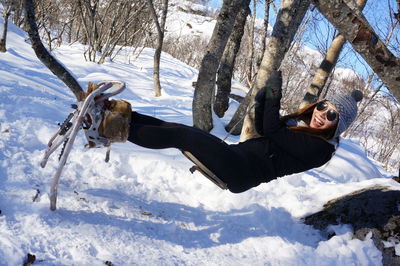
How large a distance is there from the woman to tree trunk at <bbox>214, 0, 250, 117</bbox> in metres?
3.97

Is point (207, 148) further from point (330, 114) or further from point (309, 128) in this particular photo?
point (330, 114)

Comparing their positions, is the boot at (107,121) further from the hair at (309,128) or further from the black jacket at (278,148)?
the hair at (309,128)

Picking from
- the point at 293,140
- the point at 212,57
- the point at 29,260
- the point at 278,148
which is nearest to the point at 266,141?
the point at 278,148

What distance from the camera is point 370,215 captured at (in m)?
2.75

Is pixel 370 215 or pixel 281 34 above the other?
pixel 281 34

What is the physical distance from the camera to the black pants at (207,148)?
7.33ft

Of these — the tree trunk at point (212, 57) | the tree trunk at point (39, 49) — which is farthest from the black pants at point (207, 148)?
the tree trunk at point (212, 57)

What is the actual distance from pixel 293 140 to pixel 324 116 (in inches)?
11.0

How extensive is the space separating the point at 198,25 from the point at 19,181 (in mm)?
24406

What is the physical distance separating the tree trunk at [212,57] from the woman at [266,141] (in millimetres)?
2092

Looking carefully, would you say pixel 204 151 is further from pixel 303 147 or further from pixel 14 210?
pixel 14 210

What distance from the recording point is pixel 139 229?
7.38ft

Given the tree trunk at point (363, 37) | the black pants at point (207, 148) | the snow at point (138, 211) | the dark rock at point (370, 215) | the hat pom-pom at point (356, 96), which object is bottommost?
the snow at point (138, 211)

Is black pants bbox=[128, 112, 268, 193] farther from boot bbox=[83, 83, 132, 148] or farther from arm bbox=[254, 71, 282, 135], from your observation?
arm bbox=[254, 71, 282, 135]
